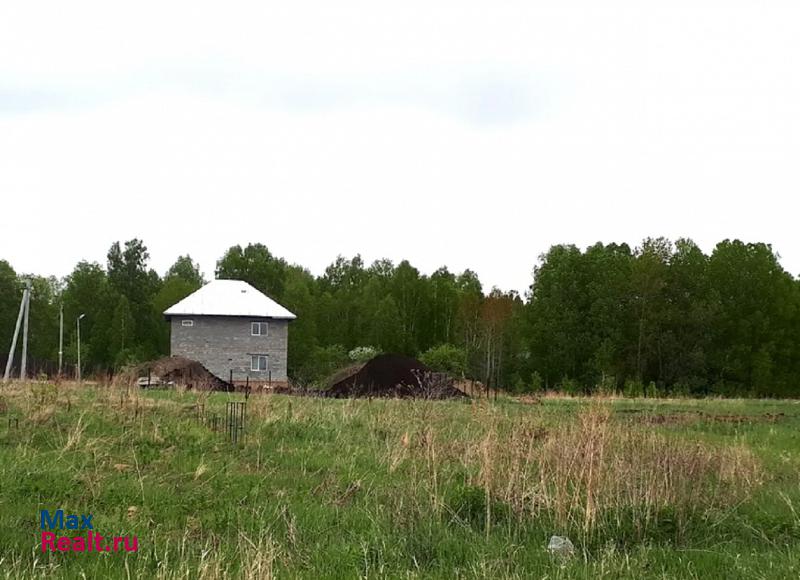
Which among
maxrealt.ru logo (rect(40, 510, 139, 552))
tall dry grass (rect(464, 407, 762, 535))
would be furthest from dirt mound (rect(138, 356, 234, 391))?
maxrealt.ru logo (rect(40, 510, 139, 552))

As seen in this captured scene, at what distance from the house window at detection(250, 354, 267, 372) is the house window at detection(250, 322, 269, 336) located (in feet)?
4.66

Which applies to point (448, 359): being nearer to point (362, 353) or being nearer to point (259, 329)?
point (362, 353)

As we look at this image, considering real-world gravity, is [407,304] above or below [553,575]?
above

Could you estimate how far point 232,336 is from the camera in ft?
164

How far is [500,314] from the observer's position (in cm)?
5959

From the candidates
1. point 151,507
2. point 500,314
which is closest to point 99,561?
point 151,507

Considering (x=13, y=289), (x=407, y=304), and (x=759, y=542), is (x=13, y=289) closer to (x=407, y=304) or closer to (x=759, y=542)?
(x=407, y=304)

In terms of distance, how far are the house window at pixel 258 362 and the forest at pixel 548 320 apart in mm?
2643

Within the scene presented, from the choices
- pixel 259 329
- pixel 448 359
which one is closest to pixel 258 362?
pixel 259 329

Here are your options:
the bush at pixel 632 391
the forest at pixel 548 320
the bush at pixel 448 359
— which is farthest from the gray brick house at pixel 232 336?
the bush at pixel 632 391

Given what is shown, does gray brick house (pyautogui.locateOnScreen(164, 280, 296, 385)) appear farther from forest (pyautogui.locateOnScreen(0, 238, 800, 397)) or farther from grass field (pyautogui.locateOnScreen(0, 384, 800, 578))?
grass field (pyautogui.locateOnScreen(0, 384, 800, 578))

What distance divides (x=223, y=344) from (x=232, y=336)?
76cm

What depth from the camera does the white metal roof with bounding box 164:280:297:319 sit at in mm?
49812

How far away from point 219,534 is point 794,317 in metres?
54.1
